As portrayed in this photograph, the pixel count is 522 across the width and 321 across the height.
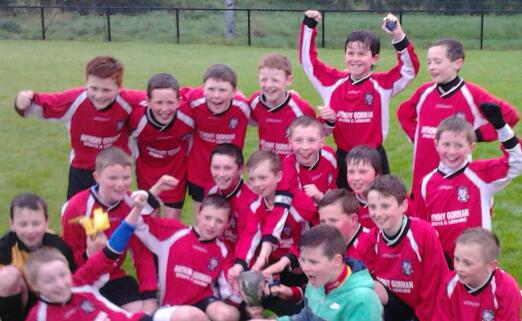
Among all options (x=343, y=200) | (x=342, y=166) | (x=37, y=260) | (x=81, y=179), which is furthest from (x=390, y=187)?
(x=81, y=179)

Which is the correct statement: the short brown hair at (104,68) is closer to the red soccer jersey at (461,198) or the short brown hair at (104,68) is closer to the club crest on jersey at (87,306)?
the club crest on jersey at (87,306)

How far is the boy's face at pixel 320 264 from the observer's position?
436 cm

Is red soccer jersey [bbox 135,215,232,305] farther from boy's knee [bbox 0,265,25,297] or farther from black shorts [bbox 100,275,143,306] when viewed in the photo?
boy's knee [bbox 0,265,25,297]

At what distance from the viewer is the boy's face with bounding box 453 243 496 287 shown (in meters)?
4.64

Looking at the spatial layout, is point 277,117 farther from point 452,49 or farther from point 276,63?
point 452,49

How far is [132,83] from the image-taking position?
17547 millimetres

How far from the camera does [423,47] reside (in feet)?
89.1

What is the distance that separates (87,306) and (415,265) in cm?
206

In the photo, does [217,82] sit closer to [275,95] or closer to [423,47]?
[275,95]

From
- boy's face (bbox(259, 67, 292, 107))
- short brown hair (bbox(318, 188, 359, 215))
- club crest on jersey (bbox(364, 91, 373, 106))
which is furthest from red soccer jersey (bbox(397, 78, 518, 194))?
boy's face (bbox(259, 67, 292, 107))

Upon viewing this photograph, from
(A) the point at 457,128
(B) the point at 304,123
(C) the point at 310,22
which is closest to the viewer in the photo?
(A) the point at 457,128

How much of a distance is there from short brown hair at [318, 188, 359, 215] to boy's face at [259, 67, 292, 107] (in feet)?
4.44

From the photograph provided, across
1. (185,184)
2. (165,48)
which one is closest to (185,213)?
(185,184)

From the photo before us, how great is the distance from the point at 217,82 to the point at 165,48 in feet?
70.5
